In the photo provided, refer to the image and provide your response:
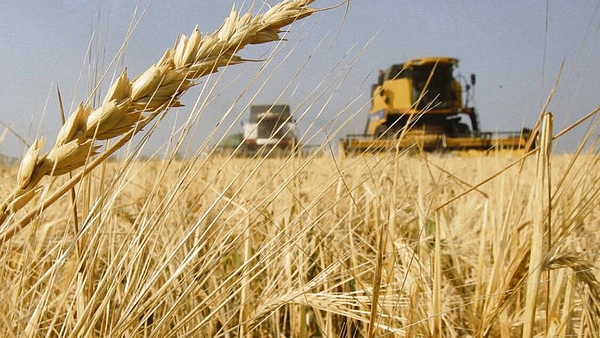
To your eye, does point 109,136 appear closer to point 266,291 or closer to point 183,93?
point 183,93

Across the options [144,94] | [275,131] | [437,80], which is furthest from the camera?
[437,80]

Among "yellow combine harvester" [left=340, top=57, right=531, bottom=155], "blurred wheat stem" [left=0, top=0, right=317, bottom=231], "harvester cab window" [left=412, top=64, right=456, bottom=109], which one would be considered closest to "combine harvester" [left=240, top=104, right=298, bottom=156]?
"blurred wheat stem" [left=0, top=0, right=317, bottom=231]

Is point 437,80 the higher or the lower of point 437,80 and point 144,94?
the higher

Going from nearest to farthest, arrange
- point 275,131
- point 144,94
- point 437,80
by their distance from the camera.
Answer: point 144,94 → point 275,131 → point 437,80

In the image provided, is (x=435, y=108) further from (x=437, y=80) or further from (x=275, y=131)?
(x=275, y=131)

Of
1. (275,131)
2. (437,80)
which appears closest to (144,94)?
(275,131)

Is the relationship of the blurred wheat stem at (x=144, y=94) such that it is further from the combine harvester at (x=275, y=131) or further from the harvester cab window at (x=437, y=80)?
the harvester cab window at (x=437, y=80)

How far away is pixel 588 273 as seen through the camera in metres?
0.75

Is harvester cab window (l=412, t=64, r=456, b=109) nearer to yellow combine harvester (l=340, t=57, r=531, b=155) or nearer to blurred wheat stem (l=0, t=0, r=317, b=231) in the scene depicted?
yellow combine harvester (l=340, t=57, r=531, b=155)

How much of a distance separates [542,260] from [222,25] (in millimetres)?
435

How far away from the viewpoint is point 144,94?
430mm

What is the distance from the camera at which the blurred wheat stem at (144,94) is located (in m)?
0.41

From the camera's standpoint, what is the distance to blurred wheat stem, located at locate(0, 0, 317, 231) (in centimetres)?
41

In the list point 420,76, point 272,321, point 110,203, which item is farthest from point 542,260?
point 420,76
